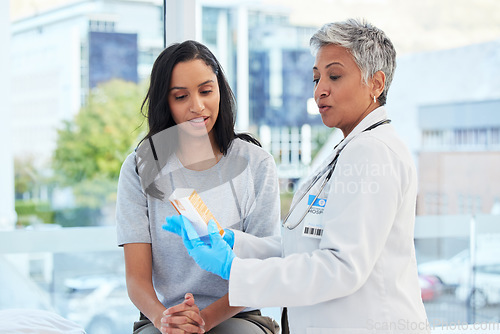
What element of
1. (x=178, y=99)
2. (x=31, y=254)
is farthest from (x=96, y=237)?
(x=178, y=99)

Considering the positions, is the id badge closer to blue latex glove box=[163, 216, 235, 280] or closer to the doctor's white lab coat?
the doctor's white lab coat

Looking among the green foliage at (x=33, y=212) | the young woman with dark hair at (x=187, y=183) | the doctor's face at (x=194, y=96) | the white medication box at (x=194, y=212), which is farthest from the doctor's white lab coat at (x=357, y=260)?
the green foliage at (x=33, y=212)

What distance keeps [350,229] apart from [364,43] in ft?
1.47

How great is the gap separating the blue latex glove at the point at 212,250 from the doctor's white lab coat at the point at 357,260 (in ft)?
0.16

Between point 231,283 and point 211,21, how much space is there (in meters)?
2.40

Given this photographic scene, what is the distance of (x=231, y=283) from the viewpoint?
1040 millimetres

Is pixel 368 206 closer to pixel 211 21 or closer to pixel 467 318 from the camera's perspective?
pixel 211 21

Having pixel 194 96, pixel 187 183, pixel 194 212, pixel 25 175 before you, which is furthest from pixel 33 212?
pixel 194 212

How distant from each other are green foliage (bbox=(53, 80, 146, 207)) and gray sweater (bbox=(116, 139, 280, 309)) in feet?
5.76

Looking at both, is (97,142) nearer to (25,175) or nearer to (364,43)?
(25,175)

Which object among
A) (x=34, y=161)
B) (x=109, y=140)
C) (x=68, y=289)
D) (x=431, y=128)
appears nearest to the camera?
(x=68, y=289)

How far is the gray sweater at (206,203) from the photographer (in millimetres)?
1433

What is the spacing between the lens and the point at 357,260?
3.19ft

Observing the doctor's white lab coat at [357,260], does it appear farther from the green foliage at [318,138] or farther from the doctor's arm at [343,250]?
the green foliage at [318,138]
